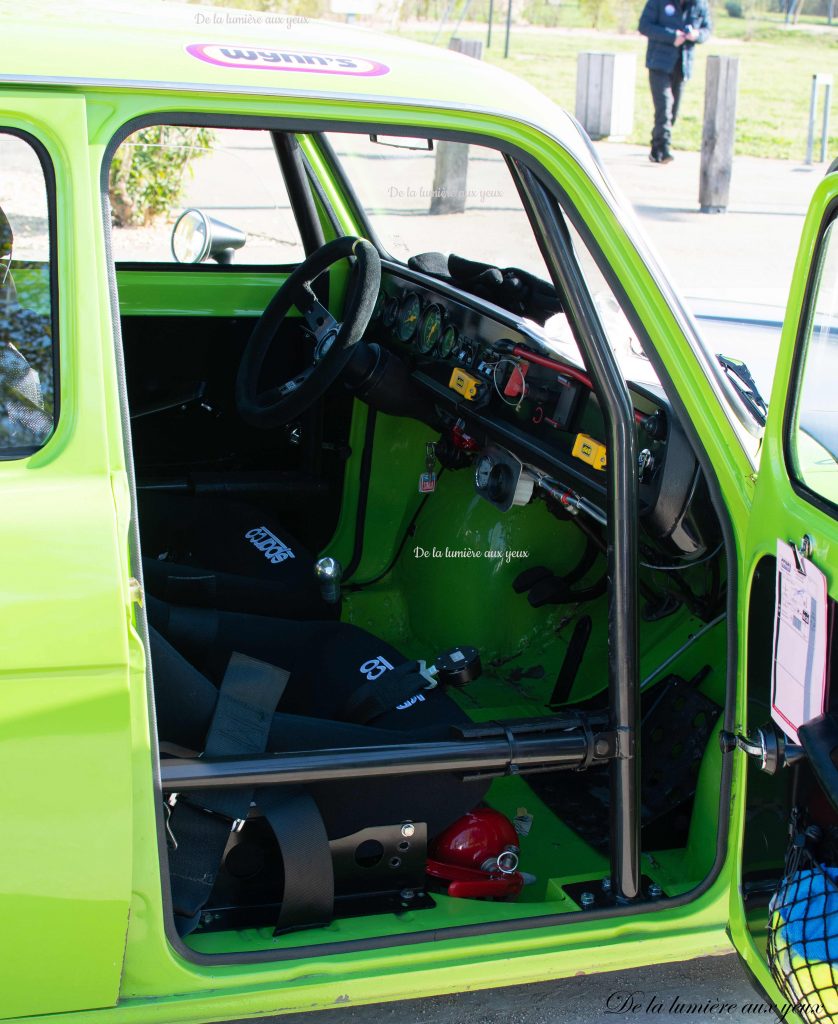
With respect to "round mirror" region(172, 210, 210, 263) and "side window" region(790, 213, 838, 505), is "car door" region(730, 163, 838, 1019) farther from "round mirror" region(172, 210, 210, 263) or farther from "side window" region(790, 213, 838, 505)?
"round mirror" region(172, 210, 210, 263)

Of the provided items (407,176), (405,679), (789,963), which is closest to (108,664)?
(405,679)

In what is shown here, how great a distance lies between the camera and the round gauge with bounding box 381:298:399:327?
3227 millimetres

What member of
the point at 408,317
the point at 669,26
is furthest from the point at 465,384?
the point at 669,26

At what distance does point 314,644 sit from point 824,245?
138 centimetres

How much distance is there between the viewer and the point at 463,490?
10.7ft

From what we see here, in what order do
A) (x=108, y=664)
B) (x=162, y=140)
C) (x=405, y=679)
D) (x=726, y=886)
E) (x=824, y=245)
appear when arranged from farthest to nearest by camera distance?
(x=162, y=140), (x=405, y=679), (x=726, y=886), (x=824, y=245), (x=108, y=664)

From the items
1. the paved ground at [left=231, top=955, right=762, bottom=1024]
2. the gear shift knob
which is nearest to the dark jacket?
the gear shift knob

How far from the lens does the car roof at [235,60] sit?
1656 mm

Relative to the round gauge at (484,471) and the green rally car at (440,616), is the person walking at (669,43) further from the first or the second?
the round gauge at (484,471)

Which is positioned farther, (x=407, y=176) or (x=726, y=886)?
(x=407, y=176)

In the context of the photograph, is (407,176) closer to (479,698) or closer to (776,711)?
(479,698)

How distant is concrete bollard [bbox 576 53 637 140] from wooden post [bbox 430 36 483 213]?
1174 centimetres

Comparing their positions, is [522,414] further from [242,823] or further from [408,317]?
[242,823]

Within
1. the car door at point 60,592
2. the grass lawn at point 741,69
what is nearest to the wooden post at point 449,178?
the car door at point 60,592
